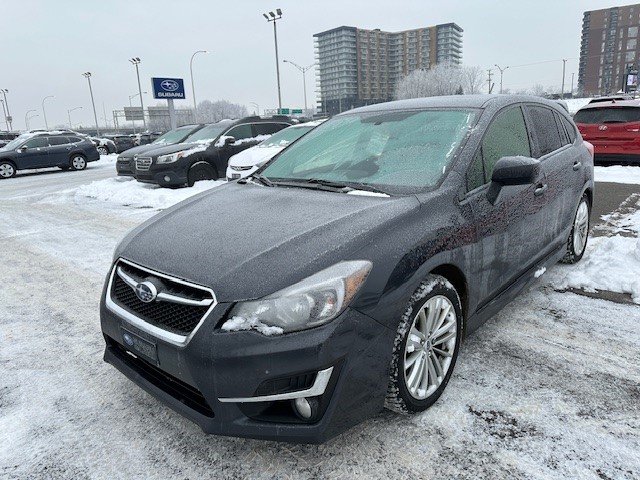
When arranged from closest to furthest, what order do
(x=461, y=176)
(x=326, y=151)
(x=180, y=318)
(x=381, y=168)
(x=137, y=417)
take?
(x=180, y=318), (x=137, y=417), (x=461, y=176), (x=381, y=168), (x=326, y=151)

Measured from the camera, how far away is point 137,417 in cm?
260

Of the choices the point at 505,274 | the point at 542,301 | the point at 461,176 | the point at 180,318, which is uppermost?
the point at 461,176

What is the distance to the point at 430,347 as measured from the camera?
8.21 ft

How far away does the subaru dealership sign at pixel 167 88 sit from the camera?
19617 mm

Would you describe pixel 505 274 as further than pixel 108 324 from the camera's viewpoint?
Yes

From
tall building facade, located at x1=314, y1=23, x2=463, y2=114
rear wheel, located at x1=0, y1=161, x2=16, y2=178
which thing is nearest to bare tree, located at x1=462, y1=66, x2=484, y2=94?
tall building facade, located at x1=314, y1=23, x2=463, y2=114

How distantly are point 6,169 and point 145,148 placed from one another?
8.93 meters

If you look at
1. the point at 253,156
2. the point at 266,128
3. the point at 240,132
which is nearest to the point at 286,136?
the point at 253,156

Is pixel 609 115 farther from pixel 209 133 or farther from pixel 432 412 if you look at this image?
pixel 432 412

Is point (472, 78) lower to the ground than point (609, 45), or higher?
lower

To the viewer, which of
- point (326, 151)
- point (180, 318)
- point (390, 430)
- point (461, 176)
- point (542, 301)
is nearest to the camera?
point (180, 318)

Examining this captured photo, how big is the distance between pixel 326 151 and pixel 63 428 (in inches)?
94.9

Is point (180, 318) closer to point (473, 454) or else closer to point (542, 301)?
point (473, 454)

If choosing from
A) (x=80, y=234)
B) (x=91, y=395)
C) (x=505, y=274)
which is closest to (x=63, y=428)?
(x=91, y=395)
